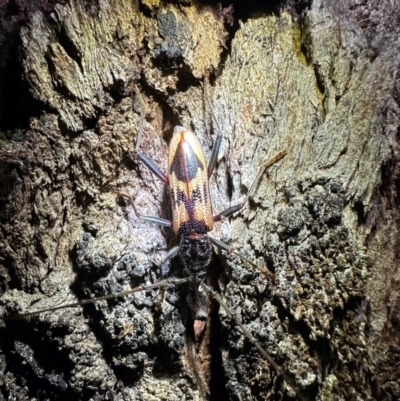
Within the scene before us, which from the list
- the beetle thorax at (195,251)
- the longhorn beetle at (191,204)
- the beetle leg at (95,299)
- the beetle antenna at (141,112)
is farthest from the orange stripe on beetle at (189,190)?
the beetle leg at (95,299)

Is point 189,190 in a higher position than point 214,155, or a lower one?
lower

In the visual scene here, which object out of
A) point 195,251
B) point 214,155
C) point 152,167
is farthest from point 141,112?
point 195,251

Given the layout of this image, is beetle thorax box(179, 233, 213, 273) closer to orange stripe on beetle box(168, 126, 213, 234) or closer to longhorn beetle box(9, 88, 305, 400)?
longhorn beetle box(9, 88, 305, 400)

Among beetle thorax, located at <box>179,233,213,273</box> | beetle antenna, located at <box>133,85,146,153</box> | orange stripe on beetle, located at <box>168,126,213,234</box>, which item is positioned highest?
beetle antenna, located at <box>133,85,146,153</box>

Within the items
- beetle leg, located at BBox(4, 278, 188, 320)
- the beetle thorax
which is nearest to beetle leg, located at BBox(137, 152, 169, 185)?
the beetle thorax

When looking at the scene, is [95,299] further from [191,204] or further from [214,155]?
[214,155]

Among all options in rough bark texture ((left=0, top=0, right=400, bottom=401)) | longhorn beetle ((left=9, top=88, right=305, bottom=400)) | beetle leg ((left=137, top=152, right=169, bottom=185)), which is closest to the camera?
rough bark texture ((left=0, top=0, right=400, bottom=401))
